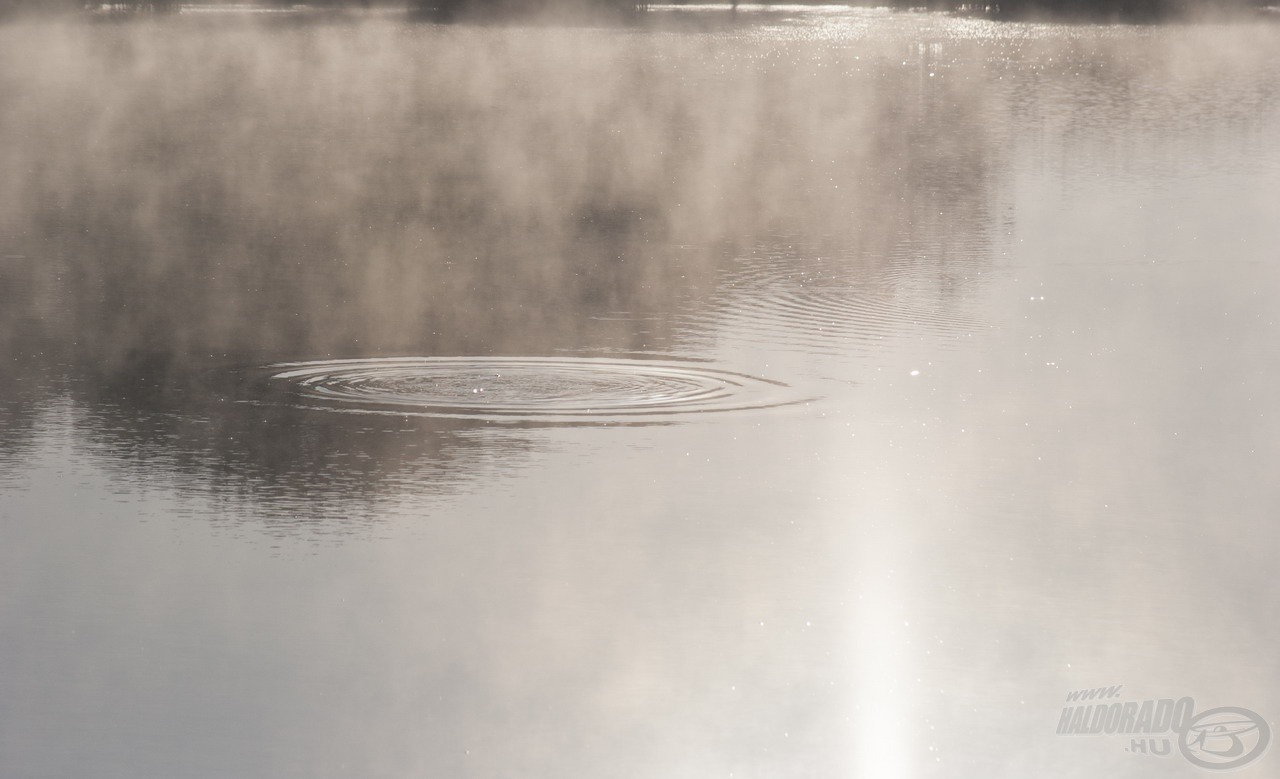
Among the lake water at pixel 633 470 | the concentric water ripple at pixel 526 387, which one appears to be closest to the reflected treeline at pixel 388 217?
the lake water at pixel 633 470

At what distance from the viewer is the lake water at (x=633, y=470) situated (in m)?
6.02

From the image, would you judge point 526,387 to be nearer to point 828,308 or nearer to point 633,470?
point 633,470

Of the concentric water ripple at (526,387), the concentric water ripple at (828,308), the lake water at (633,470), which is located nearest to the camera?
the lake water at (633,470)

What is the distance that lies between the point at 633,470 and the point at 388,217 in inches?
351

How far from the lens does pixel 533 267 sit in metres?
14.7

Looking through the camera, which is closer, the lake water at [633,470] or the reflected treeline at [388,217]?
the lake water at [633,470]

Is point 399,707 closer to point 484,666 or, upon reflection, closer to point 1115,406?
point 484,666

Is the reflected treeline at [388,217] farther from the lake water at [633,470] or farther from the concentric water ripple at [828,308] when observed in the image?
the concentric water ripple at [828,308]

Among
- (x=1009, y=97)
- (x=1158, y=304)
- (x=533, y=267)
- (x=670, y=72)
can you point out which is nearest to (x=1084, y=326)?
(x=1158, y=304)

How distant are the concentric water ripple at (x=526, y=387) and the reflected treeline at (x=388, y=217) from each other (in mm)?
311

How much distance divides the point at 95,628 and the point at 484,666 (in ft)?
4.36

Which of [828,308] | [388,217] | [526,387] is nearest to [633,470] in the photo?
[526,387]

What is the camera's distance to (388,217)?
17203mm

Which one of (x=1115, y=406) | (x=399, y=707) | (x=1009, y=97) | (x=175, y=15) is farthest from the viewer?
(x=175, y=15)
